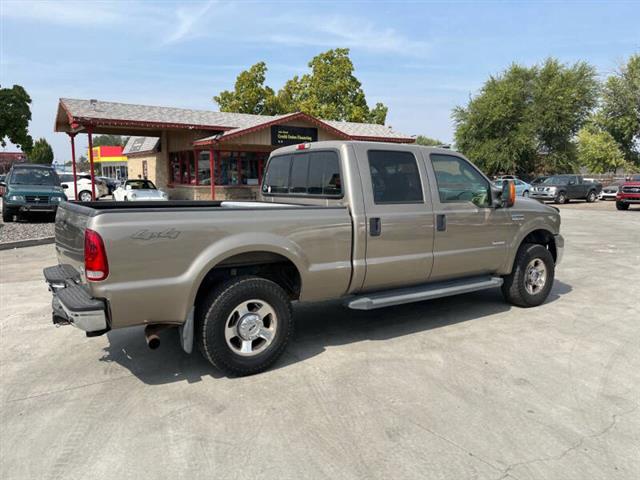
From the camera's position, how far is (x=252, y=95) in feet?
148

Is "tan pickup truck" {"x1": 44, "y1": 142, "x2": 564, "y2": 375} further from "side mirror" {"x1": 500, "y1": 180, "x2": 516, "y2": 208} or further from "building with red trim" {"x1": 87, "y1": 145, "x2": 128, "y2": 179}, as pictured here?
"building with red trim" {"x1": 87, "y1": 145, "x2": 128, "y2": 179}

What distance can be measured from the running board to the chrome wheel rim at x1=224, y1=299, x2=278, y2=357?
850 millimetres

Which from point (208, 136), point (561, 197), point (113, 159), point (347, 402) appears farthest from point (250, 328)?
point (113, 159)

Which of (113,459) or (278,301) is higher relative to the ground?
(278,301)

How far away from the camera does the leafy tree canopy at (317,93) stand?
45.3m

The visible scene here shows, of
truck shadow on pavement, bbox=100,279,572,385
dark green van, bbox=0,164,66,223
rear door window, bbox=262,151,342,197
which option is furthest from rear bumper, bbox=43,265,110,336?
dark green van, bbox=0,164,66,223

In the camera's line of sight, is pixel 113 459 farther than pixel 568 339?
No

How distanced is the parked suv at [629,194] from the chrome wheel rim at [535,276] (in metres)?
20.9

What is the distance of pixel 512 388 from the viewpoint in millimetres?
3936

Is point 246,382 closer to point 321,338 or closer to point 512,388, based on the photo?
point 321,338

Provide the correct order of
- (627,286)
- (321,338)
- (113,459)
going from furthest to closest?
(627,286) → (321,338) → (113,459)

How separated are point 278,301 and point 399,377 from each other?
1203 mm

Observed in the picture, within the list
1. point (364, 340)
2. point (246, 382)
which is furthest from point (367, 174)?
point (246, 382)

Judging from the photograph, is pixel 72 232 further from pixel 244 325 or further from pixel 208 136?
pixel 208 136
